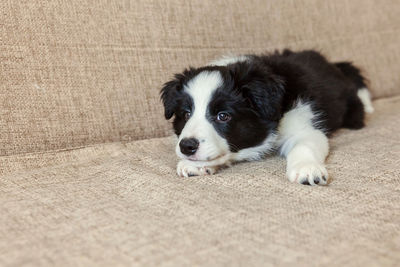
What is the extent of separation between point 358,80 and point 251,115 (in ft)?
5.44

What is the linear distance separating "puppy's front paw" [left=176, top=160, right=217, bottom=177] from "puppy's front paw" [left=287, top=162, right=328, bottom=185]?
1.45 ft

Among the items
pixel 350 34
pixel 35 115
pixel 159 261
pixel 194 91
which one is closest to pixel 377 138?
pixel 194 91

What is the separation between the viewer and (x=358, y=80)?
3594 millimetres

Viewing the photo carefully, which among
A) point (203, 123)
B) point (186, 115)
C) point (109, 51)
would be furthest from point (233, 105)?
point (109, 51)

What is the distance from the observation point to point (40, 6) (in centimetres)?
254

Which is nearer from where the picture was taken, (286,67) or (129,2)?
(286,67)

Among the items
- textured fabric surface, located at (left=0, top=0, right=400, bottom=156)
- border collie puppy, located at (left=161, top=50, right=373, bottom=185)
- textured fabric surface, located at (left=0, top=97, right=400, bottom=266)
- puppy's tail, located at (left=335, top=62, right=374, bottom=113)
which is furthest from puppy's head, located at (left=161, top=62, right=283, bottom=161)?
puppy's tail, located at (left=335, top=62, right=374, bottom=113)

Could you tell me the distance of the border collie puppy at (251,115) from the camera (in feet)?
7.06

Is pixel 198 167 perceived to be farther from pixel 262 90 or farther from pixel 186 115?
→ pixel 262 90

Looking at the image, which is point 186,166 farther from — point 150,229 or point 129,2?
point 129,2

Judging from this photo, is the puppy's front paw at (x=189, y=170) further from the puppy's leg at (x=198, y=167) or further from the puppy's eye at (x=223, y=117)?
the puppy's eye at (x=223, y=117)

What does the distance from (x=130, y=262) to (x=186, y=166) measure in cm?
93

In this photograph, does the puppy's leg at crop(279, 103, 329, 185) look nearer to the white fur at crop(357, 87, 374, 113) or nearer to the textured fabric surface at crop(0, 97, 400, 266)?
the textured fabric surface at crop(0, 97, 400, 266)

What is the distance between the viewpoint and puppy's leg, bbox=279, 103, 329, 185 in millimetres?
1932
